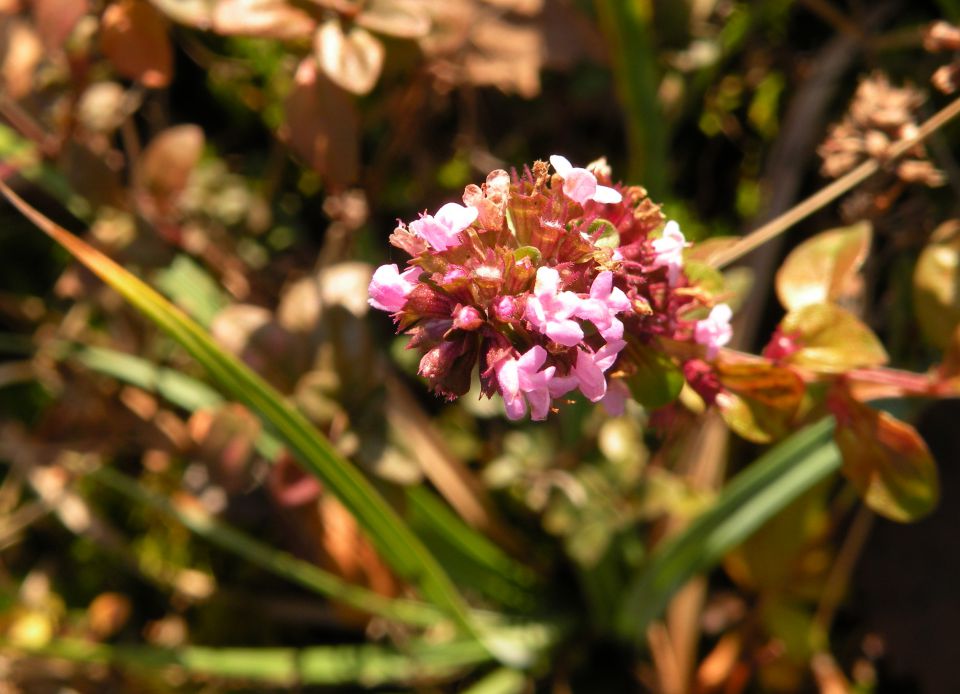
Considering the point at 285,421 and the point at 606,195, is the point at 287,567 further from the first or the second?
the point at 606,195

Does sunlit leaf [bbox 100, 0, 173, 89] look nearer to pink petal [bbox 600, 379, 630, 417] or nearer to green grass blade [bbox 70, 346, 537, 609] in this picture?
green grass blade [bbox 70, 346, 537, 609]

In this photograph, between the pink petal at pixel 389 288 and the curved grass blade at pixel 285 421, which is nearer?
the pink petal at pixel 389 288

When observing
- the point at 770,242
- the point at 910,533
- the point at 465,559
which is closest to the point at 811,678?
the point at 910,533

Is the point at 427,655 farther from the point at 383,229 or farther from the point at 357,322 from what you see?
the point at 383,229

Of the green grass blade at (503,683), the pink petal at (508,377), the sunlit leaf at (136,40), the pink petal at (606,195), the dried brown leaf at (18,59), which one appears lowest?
the green grass blade at (503,683)

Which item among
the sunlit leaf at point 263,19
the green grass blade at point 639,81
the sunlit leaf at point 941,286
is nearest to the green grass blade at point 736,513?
the sunlit leaf at point 941,286

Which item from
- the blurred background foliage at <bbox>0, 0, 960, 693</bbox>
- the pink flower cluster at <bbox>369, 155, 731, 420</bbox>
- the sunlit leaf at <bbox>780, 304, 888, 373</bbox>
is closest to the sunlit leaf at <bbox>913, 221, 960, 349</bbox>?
the blurred background foliage at <bbox>0, 0, 960, 693</bbox>

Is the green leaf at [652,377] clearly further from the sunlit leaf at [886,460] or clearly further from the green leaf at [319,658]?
the green leaf at [319,658]
